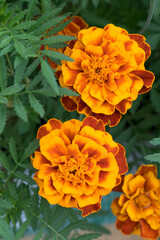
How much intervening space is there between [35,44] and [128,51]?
186mm

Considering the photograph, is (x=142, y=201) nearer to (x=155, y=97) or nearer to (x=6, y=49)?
(x=155, y=97)

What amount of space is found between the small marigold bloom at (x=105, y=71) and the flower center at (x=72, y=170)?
4.3 inches

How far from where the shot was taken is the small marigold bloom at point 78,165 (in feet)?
2.15

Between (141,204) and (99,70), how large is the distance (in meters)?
0.38

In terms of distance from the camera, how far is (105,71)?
68 centimetres

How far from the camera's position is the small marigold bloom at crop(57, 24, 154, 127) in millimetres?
673

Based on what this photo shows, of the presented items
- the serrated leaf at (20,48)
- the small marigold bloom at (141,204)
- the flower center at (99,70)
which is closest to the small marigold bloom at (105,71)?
the flower center at (99,70)

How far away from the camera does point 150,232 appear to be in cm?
84

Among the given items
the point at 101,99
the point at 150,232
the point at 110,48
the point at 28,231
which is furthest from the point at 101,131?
the point at 28,231

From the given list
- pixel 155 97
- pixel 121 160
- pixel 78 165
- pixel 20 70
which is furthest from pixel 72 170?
pixel 155 97

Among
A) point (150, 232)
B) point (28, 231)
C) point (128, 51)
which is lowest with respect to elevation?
point (28, 231)

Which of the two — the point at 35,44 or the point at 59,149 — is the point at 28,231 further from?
the point at 35,44

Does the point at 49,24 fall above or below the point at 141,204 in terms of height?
above

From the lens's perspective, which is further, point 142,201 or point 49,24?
point 142,201
